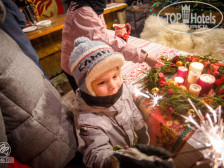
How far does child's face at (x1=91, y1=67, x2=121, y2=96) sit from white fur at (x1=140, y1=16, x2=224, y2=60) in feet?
7.43

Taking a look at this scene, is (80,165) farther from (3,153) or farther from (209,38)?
(209,38)

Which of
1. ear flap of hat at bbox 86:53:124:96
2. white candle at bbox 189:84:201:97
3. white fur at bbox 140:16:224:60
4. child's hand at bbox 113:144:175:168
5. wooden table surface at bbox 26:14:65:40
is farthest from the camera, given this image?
white fur at bbox 140:16:224:60

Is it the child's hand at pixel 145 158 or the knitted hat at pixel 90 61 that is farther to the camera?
the knitted hat at pixel 90 61

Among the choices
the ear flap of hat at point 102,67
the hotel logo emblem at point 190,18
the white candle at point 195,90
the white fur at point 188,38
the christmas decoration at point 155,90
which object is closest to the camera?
the ear flap of hat at point 102,67

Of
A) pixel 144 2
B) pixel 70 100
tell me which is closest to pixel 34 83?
pixel 70 100

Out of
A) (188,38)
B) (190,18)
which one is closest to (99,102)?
(188,38)

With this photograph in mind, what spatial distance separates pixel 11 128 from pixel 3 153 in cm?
12

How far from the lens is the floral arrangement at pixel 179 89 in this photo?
3.05ft

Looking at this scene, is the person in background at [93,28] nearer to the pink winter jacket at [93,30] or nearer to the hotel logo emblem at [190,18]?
the pink winter jacket at [93,30]

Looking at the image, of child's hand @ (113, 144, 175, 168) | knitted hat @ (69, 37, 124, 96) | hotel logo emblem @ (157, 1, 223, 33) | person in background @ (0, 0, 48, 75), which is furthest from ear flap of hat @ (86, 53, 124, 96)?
hotel logo emblem @ (157, 1, 223, 33)

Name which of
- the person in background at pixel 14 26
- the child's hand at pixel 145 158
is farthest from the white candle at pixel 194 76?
the person in background at pixel 14 26

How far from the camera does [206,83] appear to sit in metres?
1.05

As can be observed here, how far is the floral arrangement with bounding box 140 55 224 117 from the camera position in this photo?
3.05 ft

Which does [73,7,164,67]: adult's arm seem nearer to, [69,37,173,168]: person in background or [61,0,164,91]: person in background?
[61,0,164,91]: person in background
